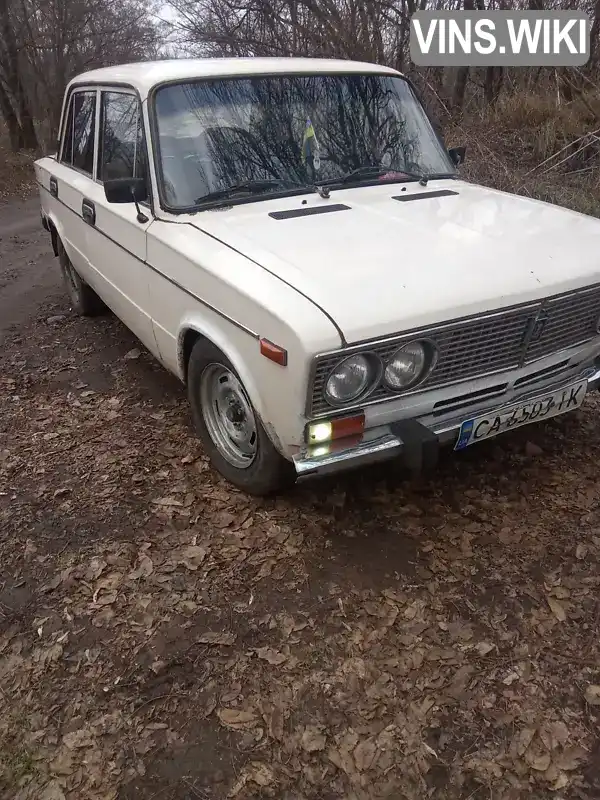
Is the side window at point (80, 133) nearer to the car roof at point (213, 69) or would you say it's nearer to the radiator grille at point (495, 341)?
the car roof at point (213, 69)

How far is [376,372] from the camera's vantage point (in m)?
2.46

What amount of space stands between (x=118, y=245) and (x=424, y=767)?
318cm

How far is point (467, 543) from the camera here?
117 inches

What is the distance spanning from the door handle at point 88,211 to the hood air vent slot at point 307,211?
64.8 inches

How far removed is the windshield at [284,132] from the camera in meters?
3.32

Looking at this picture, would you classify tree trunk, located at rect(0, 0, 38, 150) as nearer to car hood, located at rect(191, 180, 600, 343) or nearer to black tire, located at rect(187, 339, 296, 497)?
car hood, located at rect(191, 180, 600, 343)

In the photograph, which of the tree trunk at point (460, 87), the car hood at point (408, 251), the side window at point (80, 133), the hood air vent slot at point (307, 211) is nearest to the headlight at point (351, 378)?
the car hood at point (408, 251)

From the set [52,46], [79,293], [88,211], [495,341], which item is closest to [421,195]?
[495,341]

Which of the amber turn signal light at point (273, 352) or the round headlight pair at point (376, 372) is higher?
the amber turn signal light at point (273, 352)

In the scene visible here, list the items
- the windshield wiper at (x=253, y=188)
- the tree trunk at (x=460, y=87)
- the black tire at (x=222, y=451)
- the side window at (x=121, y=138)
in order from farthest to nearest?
1. the tree trunk at (x=460, y=87)
2. the side window at (x=121, y=138)
3. the windshield wiper at (x=253, y=188)
4. the black tire at (x=222, y=451)

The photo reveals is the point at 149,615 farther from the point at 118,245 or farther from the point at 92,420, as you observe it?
the point at 118,245

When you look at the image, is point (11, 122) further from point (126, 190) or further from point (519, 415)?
point (519, 415)

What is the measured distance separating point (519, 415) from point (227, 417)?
4.72 ft

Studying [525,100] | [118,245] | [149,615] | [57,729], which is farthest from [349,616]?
[525,100]
